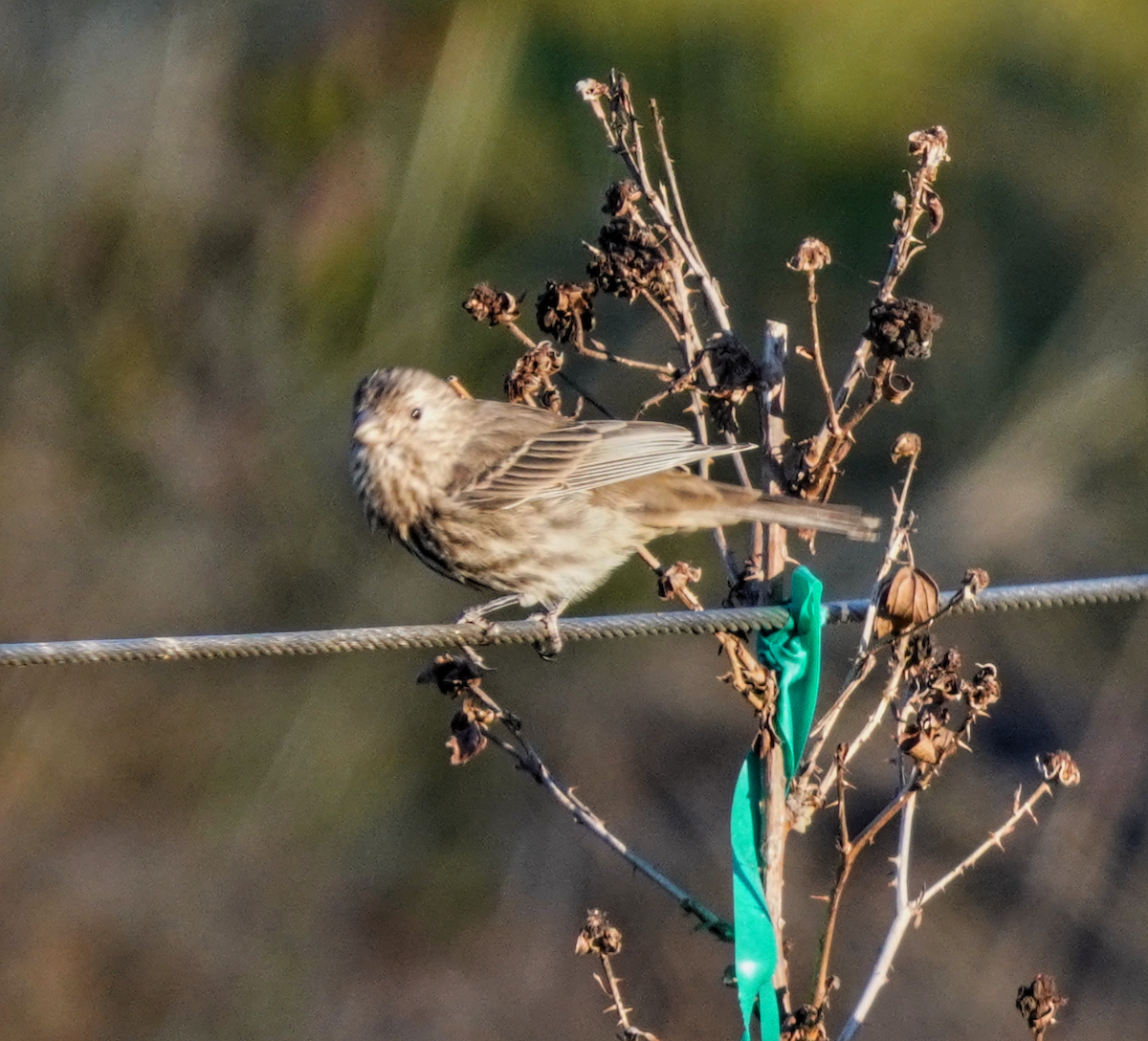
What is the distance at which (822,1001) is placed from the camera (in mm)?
3209

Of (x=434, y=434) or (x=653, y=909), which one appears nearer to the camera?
(x=434, y=434)

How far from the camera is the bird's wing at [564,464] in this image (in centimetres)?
457

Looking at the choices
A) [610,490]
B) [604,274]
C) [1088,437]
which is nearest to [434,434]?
[610,490]

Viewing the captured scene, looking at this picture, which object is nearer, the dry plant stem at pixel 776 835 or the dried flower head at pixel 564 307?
the dry plant stem at pixel 776 835

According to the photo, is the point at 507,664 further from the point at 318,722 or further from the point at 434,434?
the point at 434,434

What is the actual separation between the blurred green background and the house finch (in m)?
3.51

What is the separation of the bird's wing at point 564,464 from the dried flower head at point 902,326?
46.4 inches

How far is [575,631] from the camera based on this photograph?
346cm

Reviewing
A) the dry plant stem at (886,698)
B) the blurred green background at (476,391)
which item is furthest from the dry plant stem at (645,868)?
the blurred green background at (476,391)

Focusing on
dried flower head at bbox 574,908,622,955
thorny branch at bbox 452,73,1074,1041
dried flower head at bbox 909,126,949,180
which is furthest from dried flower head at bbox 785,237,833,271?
dried flower head at bbox 574,908,622,955

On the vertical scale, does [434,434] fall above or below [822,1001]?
above

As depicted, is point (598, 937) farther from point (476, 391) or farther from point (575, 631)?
point (476, 391)

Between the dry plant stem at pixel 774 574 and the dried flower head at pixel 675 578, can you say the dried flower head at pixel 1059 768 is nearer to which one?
the dry plant stem at pixel 774 574

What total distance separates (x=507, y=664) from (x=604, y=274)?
550 centimetres
